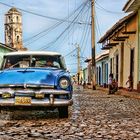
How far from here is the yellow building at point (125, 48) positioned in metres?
27.7

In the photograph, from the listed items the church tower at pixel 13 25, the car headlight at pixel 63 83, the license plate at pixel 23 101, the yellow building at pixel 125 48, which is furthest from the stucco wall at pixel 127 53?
the church tower at pixel 13 25

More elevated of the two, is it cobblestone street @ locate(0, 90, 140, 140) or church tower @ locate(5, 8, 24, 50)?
church tower @ locate(5, 8, 24, 50)

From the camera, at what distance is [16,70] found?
10.6m

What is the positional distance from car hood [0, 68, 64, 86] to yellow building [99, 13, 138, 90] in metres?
17.2

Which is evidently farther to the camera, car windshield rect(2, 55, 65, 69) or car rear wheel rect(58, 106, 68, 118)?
car windshield rect(2, 55, 65, 69)

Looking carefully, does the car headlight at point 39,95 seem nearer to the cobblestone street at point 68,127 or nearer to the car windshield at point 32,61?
the cobblestone street at point 68,127

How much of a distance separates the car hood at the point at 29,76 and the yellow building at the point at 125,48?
1720 centimetres

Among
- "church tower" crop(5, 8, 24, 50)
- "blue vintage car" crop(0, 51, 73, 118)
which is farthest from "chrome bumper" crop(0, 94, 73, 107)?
"church tower" crop(5, 8, 24, 50)

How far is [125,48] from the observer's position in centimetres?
3297

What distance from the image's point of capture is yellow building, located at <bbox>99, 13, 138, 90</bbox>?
27.7 metres

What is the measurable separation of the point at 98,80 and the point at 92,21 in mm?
20336

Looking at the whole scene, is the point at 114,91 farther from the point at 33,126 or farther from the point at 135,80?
the point at 33,126

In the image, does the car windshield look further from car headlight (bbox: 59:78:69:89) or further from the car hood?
car headlight (bbox: 59:78:69:89)

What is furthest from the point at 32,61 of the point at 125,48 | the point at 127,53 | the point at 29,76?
the point at 125,48
